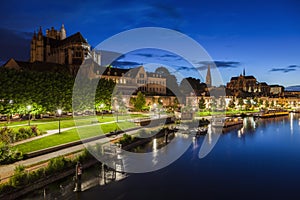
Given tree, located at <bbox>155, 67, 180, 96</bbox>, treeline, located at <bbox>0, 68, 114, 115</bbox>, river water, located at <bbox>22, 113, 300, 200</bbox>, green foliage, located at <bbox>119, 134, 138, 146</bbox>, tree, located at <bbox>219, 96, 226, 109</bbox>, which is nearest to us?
river water, located at <bbox>22, 113, 300, 200</bbox>

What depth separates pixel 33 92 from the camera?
3519cm

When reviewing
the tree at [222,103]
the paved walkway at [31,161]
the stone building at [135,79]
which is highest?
the stone building at [135,79]

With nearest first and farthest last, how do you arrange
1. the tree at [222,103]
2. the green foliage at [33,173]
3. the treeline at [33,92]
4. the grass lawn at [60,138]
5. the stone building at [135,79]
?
1. the green foliage at [33,173]
2. the grass lawn at [60,138]
3. the treeline at [33,92]
4. the stone building at [135,79]
5. the tree at [222,103]

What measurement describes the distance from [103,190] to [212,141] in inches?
862

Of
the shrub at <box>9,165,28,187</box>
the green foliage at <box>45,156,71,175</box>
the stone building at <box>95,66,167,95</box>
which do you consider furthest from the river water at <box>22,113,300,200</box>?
the stone building at <box>95,66,167,95</box>

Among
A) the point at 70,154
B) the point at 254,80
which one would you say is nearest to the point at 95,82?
the point at 70,154

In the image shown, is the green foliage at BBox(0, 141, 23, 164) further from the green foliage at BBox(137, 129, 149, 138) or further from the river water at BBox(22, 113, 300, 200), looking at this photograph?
the green foliage at BBox(137, 129, 149, 138)

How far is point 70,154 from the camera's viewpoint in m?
19.4

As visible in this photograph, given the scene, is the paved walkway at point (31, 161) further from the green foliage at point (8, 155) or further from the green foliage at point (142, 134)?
the green foliage at point (142, 134)

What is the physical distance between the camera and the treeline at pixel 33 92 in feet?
107

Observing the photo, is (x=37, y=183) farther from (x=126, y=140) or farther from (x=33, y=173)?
(x=126, y=140)

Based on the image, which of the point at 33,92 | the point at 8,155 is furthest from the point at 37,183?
the point at 33,92

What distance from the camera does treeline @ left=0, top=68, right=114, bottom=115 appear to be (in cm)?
3256

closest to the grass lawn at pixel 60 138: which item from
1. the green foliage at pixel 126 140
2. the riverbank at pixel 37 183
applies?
the green foliage at pixel 126 140
